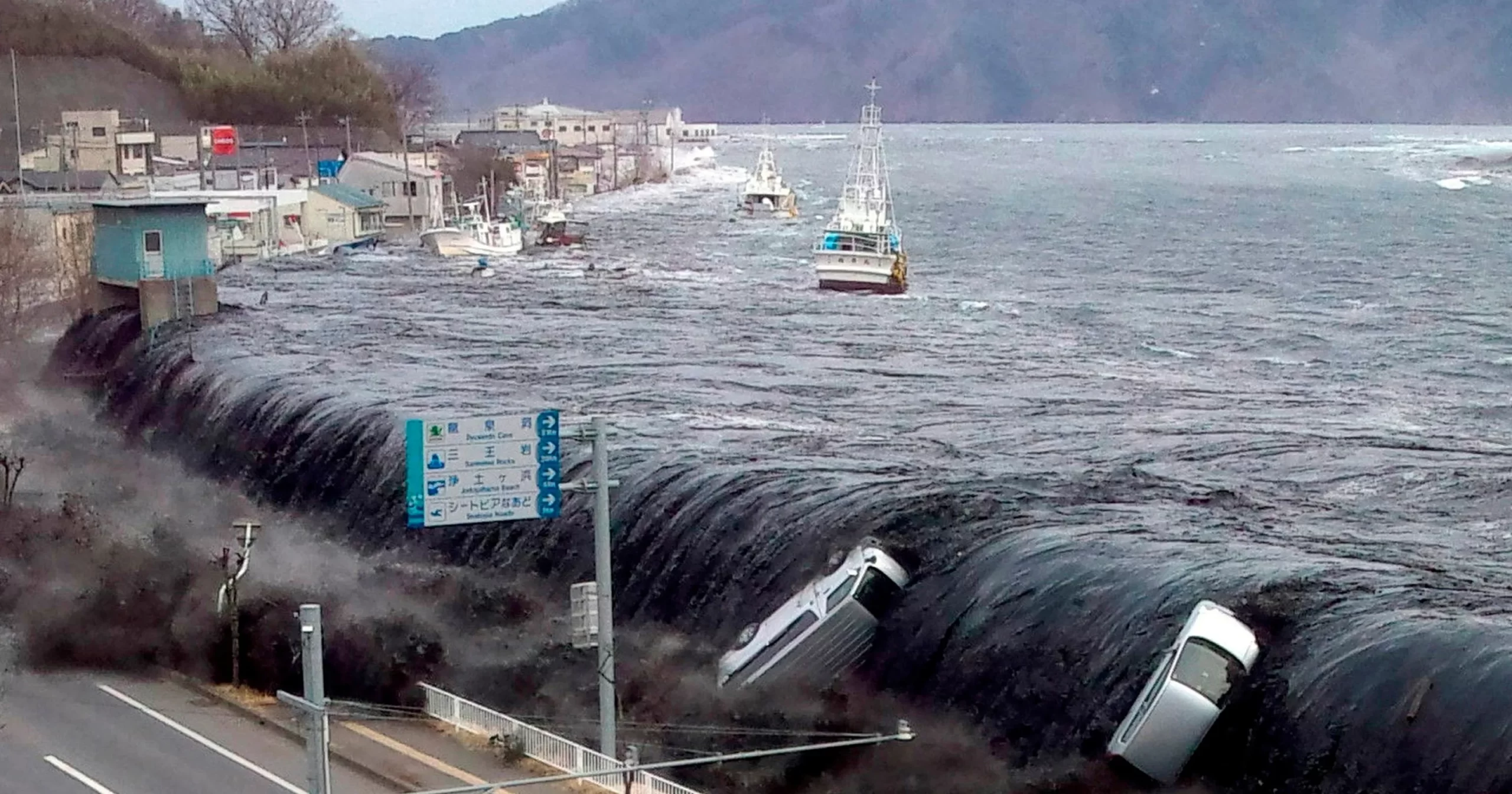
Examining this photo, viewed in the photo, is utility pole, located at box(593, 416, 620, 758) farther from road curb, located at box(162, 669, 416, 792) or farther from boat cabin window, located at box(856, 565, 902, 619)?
boat cabin window, located at box(856, 565, 902, 619)

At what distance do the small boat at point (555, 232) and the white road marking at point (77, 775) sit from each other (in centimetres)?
4811

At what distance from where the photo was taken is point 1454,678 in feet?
45.3

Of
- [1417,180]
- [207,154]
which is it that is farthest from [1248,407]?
[1417,180]

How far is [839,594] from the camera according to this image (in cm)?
1631

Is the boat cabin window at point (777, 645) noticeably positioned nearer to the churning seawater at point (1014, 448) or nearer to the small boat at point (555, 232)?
the churning seawater at point (1014, 448)

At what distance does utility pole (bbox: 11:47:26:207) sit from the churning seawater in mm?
7866

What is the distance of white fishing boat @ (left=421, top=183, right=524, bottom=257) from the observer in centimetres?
5422

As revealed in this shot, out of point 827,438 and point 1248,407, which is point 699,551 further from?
point 1248,407

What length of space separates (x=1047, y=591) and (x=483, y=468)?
6177 millimetres

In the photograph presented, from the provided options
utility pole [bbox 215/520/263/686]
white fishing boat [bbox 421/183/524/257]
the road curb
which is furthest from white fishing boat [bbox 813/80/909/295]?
the road curb

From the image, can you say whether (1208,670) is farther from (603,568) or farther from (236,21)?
(236,21)

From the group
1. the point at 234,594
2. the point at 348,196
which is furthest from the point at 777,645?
the point at 348,196

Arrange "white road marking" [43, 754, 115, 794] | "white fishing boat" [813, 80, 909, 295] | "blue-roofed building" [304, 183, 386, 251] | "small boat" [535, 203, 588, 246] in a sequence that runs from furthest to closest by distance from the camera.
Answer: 1. "small boat" [535, 203, 588, 246]
2. "blue-roofed building" [304, 183, 386, 251]
3. "white fishing boat" [813, 80, 909, 295]
4. "white road marking" [43, 754, 115, 794]

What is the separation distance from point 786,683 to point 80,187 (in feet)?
135
